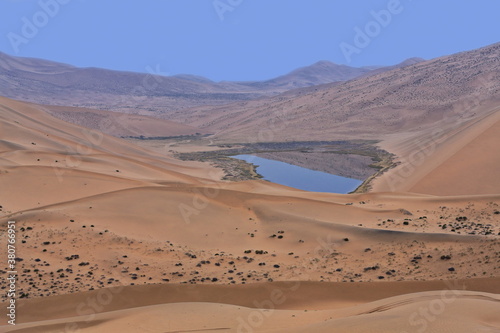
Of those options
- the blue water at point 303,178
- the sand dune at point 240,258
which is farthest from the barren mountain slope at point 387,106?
the sand dune at point 240,258

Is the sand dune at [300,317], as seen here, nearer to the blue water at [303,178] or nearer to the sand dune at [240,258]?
the sand dune at [240,258]

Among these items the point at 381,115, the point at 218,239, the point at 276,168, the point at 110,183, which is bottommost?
the point at 218,239

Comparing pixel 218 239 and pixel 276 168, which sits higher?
pixel 276 168

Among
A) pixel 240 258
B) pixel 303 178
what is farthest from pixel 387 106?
pixel 240 258

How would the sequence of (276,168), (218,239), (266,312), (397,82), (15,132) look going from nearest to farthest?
(266,312) → (218,239) → (15,132) → (276,168) → (397,82)

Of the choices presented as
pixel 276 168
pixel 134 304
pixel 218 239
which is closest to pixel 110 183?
pixel 218 239

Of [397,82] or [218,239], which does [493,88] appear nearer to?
[397,82]
